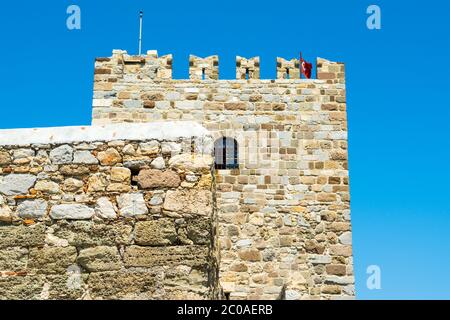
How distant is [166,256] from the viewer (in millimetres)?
4879

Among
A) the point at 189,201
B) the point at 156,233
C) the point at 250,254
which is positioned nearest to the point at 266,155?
the point at 250,254

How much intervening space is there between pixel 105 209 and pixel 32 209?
0.64 m

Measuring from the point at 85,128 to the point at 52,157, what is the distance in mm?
397

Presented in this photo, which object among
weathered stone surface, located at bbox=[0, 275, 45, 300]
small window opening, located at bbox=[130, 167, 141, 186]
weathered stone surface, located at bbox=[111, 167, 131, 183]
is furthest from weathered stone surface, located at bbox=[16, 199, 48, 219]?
small window opening, located at bbox=[130, 167, 141, 186]

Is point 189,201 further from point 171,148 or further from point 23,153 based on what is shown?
point 23,153

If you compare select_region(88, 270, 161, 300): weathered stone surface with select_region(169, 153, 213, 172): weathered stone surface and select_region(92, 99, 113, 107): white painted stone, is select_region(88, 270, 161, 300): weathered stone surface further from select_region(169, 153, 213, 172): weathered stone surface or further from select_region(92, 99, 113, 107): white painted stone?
select_region(92, 99, 113, 107): white painted stone

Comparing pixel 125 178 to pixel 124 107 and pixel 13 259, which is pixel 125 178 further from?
pixel 124 107

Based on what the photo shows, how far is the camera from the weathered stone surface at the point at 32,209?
199 inches

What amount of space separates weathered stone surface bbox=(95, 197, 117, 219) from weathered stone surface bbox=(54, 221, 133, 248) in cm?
8

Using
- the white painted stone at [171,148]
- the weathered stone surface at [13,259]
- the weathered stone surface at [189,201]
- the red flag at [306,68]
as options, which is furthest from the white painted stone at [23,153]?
the red flag at [306,68]

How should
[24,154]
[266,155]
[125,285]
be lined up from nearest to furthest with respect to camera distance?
[125,285] → [24,154] → [266,155]

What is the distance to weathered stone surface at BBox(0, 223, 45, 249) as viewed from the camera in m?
5.01

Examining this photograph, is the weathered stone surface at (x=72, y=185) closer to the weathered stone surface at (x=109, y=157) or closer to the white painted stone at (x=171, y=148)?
the weathered stone surface at (x=109, y=157)

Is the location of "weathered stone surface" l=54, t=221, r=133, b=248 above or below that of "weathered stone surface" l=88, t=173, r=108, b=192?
below
